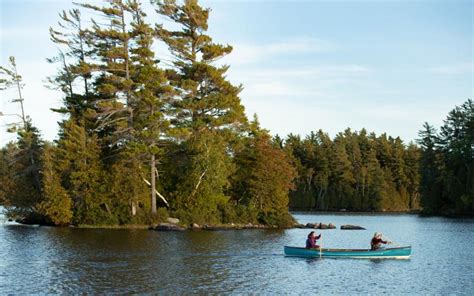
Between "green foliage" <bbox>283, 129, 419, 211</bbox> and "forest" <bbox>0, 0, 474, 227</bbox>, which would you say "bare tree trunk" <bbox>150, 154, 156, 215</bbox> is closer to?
"forest" <bbox>0, 0, 474, 227</bbox>

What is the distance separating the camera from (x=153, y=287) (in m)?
29.5

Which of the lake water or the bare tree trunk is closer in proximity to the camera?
the lake water

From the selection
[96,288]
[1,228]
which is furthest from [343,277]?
[1,228]

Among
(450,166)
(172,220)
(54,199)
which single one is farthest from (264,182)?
(450,166)

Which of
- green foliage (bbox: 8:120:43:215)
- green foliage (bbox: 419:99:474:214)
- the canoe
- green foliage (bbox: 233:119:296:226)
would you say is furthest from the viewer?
green foliage (bbox: 419:99:474:214)

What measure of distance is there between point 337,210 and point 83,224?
78.8 meters

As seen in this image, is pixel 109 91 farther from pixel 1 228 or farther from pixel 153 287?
pixel 153 287

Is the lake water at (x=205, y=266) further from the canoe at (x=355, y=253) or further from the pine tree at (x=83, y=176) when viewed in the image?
the pine tree at (x=83, y=176)

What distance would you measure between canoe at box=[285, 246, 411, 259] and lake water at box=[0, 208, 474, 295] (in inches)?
18.0

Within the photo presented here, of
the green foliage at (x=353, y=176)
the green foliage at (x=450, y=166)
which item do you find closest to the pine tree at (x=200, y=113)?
the green foliage at (x=450, y=166)

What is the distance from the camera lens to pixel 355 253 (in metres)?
41.3

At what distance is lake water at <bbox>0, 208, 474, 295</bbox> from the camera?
1188 inches

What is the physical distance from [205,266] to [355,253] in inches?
444

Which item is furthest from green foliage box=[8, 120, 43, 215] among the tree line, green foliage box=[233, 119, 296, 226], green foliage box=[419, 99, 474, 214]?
green foliage box=[419, 99, 474, 214]
